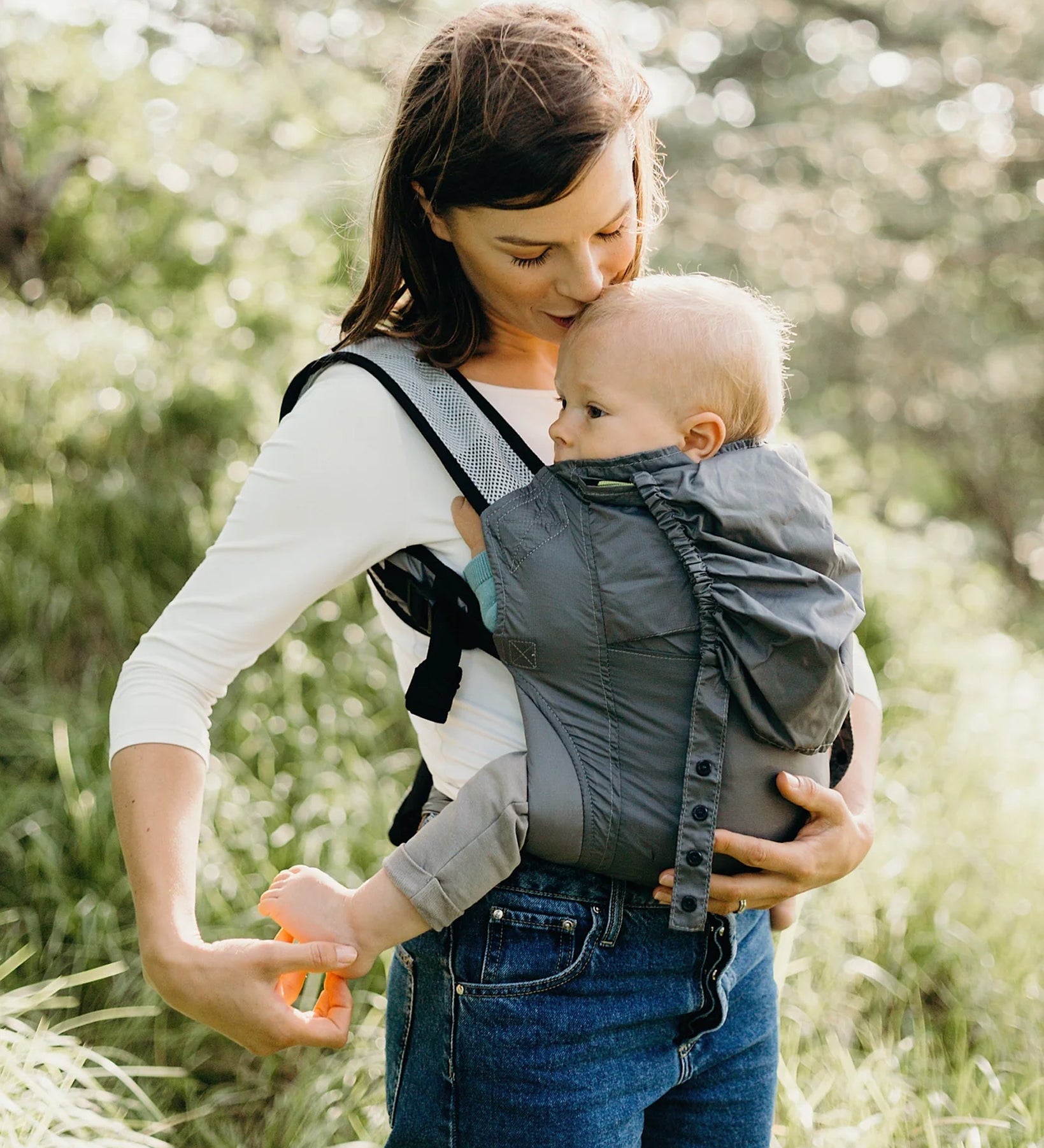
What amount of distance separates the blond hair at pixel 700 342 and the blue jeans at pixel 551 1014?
59cm

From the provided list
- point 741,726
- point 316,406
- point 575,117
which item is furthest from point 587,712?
point 575,117

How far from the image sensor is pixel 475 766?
1.30 meters

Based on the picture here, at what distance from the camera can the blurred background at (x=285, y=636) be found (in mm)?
2543

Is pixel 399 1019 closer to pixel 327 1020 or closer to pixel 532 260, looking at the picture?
pixel 327 1020

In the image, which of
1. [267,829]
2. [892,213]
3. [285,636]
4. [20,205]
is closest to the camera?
[267,829]

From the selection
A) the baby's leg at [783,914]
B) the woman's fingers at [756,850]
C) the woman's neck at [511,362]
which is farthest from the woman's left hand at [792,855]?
the woman's neck at [511,362]

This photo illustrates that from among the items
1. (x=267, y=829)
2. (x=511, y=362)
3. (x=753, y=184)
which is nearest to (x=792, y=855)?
(x=511, y=362)

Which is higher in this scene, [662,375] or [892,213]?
[662,375]

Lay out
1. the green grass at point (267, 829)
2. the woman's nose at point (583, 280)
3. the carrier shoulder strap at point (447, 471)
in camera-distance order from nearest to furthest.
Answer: the carrier shoulder strap at point (447, 471) → the woman's nose at point (583, 280) → the green grass at point (267, 829)

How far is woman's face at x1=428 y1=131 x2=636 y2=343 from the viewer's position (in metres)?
1.34

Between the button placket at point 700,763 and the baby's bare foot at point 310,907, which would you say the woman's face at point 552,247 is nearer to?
the button placket at point 700,763

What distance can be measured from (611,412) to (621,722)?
14.6 inches

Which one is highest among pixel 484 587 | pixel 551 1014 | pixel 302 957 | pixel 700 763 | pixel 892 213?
pixel 484 587

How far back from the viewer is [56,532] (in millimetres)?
3621
